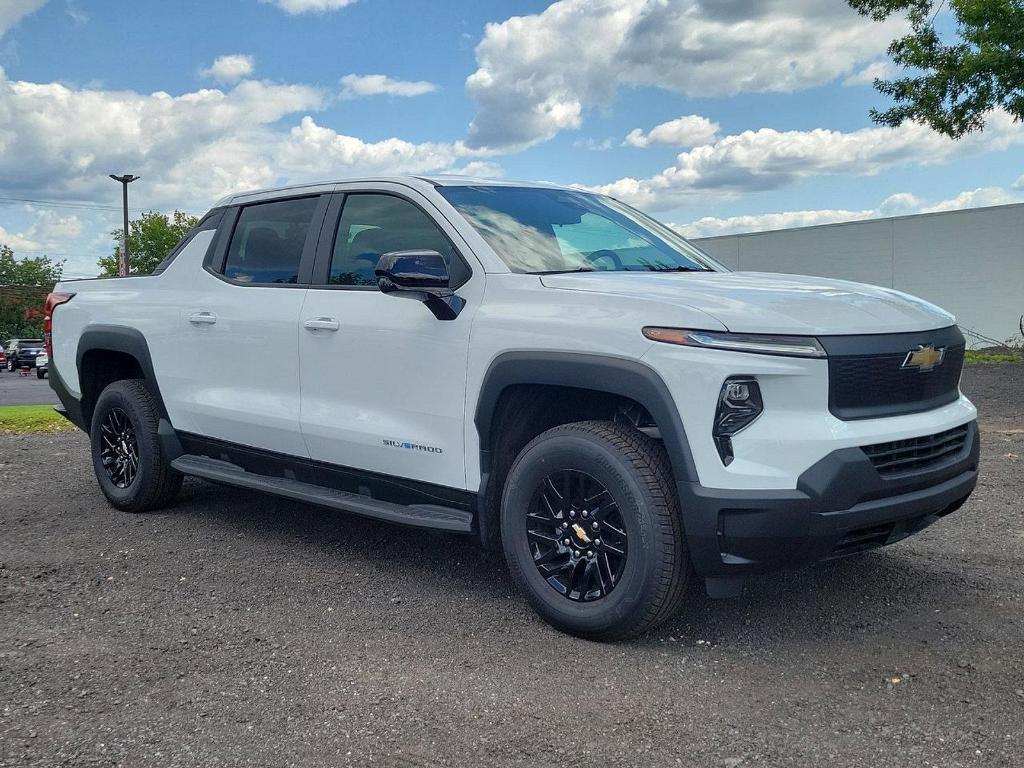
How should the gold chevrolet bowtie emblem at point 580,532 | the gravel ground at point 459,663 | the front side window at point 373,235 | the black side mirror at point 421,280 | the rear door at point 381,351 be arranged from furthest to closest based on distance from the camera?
the front side window at point 373,235
the rear door at point 381,351
the black side mirror at point 421,280
the gold chevrolet bowtie emblem at point 580,532
the gravel ground at point 459,663

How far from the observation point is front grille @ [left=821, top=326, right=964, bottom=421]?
Result: 11.3 ft

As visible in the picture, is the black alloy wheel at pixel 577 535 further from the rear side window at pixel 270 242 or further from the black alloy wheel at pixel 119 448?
the black alloy wheel at pixel 119 448

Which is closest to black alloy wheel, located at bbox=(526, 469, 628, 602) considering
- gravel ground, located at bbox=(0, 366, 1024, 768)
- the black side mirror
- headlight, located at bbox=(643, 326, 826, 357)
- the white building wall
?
gravel ground, located at bbox=(0, 366, 1024, 768)

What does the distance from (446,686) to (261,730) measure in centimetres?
67

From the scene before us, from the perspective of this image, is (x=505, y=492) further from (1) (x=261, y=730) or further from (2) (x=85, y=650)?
(2) (x=85, y=650)

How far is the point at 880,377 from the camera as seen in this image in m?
3.56

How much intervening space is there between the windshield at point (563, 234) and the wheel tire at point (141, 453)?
2.60m

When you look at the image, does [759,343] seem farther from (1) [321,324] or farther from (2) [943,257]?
(2) [943,257]

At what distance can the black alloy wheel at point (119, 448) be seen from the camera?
6.19 meters

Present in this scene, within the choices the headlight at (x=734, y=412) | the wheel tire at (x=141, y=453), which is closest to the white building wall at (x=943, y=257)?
the wheel tire at (x=141, y=453)

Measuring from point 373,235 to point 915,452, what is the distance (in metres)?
2.68

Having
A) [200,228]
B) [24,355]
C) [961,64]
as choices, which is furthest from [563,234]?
[24,355]

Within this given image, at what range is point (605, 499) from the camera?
374cm

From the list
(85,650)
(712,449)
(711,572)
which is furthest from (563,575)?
(85,650)
